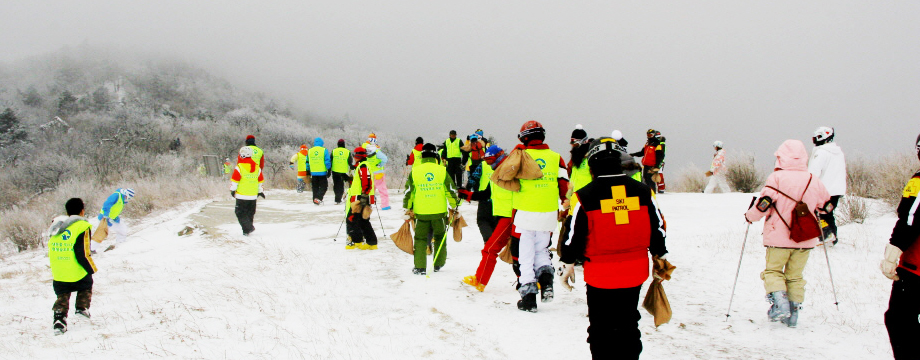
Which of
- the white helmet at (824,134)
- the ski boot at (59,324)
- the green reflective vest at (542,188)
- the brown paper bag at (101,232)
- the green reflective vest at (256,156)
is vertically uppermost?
the white helmet at (824,134)

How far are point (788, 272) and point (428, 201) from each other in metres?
4.04

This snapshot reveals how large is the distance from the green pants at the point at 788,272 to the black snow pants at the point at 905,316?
141 cm

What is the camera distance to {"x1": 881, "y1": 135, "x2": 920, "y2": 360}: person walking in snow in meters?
3.04

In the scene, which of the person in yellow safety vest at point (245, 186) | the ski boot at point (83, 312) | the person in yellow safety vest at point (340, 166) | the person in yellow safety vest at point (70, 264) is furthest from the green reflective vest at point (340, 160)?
the ski boot at point (83, 312)

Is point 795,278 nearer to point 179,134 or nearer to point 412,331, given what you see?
point 412,331

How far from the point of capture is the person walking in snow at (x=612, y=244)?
3.26 meters

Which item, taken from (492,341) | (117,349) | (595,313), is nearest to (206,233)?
(117,349)

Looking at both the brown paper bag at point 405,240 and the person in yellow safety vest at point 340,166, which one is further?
the person in yellow safety vest at point 340,166

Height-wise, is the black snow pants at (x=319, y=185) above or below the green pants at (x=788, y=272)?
below

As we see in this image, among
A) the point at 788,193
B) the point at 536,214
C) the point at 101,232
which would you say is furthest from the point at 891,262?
the point at 101,232

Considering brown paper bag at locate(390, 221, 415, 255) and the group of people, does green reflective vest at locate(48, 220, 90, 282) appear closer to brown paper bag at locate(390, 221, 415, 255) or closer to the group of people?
the group of people

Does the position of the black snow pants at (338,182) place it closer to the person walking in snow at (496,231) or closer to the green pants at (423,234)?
the green pants at (423,234)

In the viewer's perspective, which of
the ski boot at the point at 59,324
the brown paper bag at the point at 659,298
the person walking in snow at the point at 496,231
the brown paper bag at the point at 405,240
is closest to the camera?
the brown paper bag at the point at 659,298

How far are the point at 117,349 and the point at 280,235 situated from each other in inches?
238
